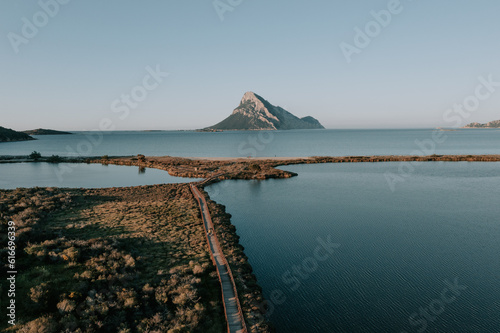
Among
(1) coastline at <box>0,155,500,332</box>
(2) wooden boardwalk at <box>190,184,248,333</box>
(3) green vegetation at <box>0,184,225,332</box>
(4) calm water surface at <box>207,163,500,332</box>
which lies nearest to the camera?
(3) green vegetation at <box>0,184,225,332</box>

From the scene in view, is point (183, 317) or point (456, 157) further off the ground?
point (456, 157)

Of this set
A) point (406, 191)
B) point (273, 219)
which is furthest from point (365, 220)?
point (406, 191)

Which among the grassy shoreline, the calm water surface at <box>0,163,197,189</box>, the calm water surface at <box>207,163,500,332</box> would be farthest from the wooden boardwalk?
the calm water surface at <box>0,163,197,189</box>

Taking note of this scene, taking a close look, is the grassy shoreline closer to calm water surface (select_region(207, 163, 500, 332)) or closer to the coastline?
the coastline

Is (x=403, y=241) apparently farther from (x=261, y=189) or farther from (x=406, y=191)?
(x=261, y=189)

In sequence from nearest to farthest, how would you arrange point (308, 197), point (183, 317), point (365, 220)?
point (183, 317)
point (365, 220)
point (308, 197)

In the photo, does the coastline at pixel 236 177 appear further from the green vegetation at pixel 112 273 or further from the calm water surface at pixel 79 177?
the calm water surface at pixel 79 177
